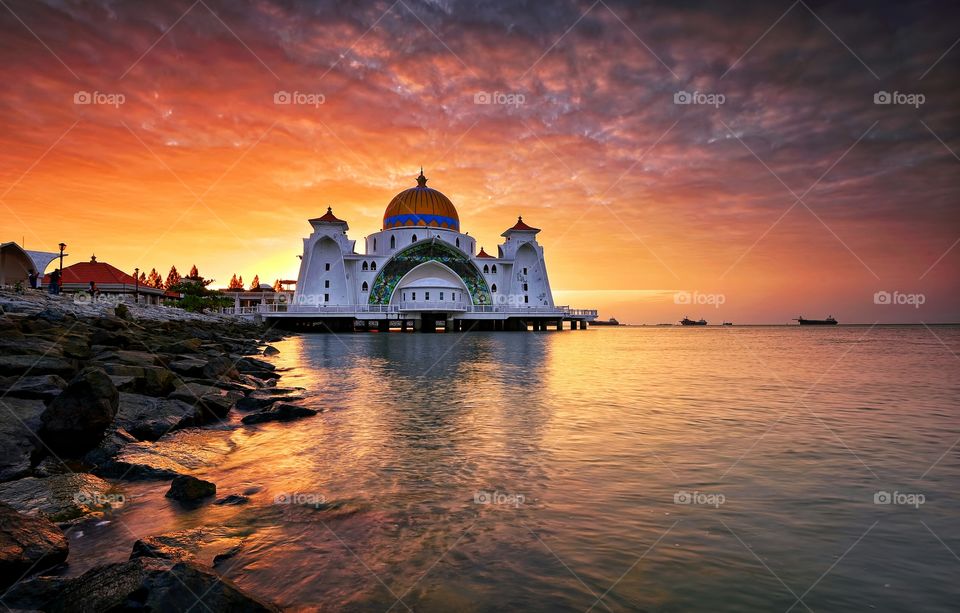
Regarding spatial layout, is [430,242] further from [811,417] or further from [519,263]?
[811,417]

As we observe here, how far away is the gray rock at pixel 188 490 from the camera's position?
17.8 ft

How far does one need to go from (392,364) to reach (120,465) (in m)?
14.5

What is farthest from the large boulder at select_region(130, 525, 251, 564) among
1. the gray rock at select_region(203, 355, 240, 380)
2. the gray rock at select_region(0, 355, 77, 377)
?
the gray rock at select_region(203, 355, 240, 380)

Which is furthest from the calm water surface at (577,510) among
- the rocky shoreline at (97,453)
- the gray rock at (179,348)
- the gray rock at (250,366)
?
the gray rock at (179,348)

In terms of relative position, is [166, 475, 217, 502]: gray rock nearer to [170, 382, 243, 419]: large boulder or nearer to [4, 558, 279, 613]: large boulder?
[4, 558, 279, 613]: large boulder

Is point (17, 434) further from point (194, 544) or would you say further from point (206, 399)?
point (194, 544)

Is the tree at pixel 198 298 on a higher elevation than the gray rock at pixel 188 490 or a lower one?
higher

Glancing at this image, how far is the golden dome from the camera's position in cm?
6506

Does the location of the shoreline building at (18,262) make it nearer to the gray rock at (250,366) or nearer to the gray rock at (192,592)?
the gray rock at (250,366)

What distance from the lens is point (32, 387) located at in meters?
7.59

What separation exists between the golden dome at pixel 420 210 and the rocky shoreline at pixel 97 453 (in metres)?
52.2

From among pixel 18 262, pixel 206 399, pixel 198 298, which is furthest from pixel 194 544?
pixel 198 298

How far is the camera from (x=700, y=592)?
12.2 ft

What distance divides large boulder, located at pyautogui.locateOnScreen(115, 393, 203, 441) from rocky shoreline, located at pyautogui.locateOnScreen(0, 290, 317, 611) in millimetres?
17
